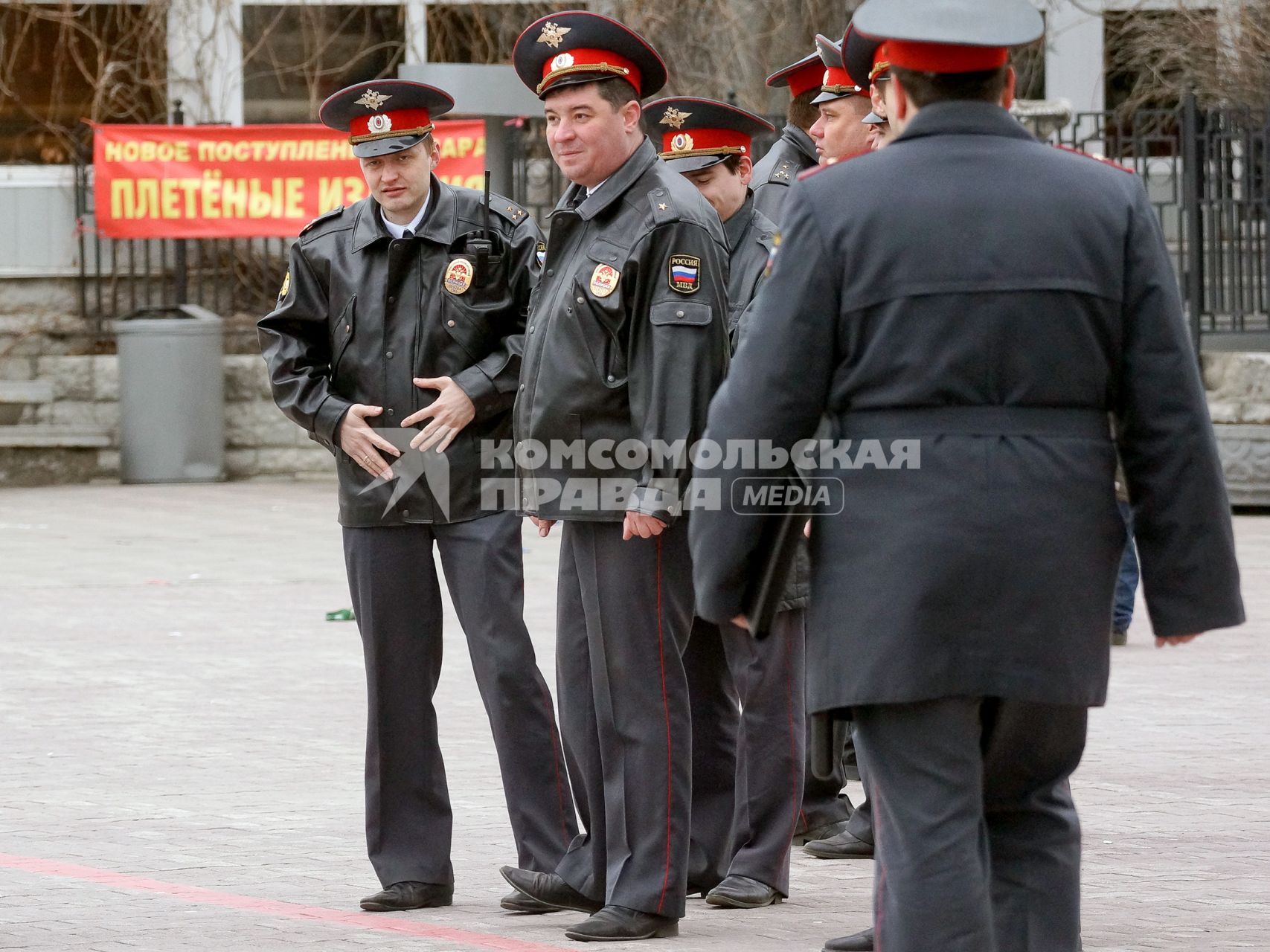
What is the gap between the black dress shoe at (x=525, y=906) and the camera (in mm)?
5117

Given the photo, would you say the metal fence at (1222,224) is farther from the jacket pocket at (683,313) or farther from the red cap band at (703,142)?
the jacket pocket at (683,313)

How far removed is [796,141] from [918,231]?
2.99 m

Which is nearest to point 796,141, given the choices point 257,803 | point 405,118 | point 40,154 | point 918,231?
point 405,118

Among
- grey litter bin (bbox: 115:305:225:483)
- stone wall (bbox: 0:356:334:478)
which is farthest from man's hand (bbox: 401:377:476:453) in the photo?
stone wall (bbox: 0:356:334:478)

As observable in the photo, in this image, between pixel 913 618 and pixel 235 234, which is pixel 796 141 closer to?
pixel 913 618

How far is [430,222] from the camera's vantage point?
5305 millimetres

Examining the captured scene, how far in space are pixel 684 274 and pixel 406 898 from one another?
169 centimetres

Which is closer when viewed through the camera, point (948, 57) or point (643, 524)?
point (948, 57)

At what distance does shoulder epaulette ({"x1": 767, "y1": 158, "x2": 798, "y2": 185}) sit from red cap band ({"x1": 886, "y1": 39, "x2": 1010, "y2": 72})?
103 inches

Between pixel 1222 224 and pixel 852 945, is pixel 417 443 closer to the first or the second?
pixel 852 945

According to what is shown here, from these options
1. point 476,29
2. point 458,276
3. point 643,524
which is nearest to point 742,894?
point 643,524

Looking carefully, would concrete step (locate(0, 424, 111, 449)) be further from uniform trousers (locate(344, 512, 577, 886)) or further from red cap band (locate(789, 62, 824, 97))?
uniform trousers (locate(344, 512, 577, 886))

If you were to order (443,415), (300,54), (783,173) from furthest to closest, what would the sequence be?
(300,54)
(783,173)
(443,415)

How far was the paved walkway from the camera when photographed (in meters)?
4.93
